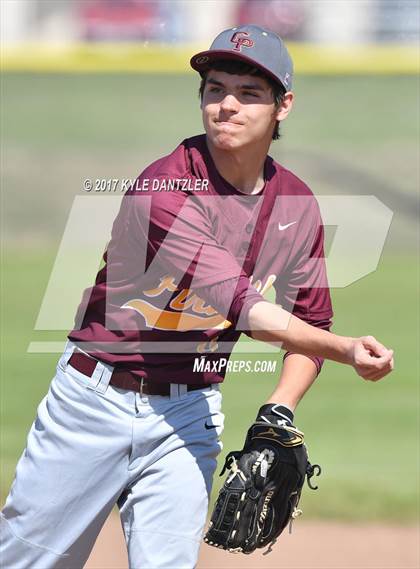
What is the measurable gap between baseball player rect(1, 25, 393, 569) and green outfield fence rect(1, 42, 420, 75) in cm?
884

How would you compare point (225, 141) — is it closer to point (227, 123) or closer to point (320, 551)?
point (227, 123)

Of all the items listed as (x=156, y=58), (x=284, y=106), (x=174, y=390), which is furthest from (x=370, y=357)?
(x=156, y=58)

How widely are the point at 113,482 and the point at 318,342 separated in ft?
2.33

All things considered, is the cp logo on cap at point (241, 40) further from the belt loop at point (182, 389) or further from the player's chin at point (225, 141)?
the belt loop at point (182, 389)

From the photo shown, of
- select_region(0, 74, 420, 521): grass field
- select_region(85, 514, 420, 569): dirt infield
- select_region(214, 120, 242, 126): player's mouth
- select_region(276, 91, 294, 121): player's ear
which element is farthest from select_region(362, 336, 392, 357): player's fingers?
select_region(0, 74, 420, 521): grass field

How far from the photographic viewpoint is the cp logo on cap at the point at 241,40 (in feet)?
9.87

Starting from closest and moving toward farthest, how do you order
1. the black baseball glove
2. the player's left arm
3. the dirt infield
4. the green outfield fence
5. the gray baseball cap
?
the gray baseball cap → the black baseball glove → the player's left arm → the dirt infield → the green outfield fence

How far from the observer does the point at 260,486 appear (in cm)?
314

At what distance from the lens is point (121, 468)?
298cm

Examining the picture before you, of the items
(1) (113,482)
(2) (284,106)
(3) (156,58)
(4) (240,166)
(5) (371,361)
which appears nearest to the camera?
(5) (371,361)

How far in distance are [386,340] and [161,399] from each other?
212 inches

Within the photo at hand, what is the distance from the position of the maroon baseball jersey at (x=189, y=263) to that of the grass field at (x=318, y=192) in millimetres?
2245

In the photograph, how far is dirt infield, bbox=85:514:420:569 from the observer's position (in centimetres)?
440

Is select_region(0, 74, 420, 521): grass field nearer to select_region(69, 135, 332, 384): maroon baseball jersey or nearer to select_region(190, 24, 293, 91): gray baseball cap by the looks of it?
select_region(69, 135, 332, 384): maroon baseball jersey
